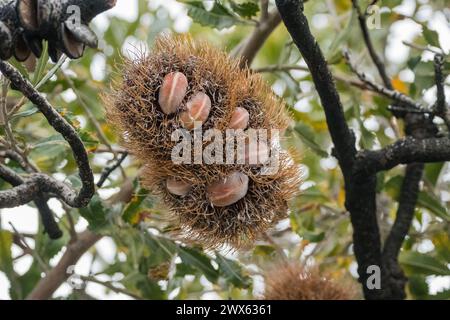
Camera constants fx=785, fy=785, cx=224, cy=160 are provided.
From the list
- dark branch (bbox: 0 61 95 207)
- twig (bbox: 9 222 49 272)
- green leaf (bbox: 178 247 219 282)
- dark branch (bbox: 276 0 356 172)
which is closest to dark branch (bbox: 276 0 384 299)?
dark branch (bbox: 276 0 356 172)

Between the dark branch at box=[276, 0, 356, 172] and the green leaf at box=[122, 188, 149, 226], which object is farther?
the green leaf at box=[122, 188, 149, 226]

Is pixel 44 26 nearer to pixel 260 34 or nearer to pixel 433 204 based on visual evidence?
pixel 260 34

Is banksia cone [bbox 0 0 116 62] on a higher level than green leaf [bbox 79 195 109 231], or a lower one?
lower

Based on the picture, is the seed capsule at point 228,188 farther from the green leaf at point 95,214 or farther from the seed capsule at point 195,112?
the green leaf at point 95,214

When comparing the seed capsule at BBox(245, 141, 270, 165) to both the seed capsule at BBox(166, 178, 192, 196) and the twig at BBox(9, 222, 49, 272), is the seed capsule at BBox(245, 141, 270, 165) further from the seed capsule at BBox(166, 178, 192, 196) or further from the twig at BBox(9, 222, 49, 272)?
the twig at BBox(9, 222, 49, 272)

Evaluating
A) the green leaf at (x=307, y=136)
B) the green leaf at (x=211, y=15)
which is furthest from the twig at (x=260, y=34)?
the green leaf at (x=307, y=136)
